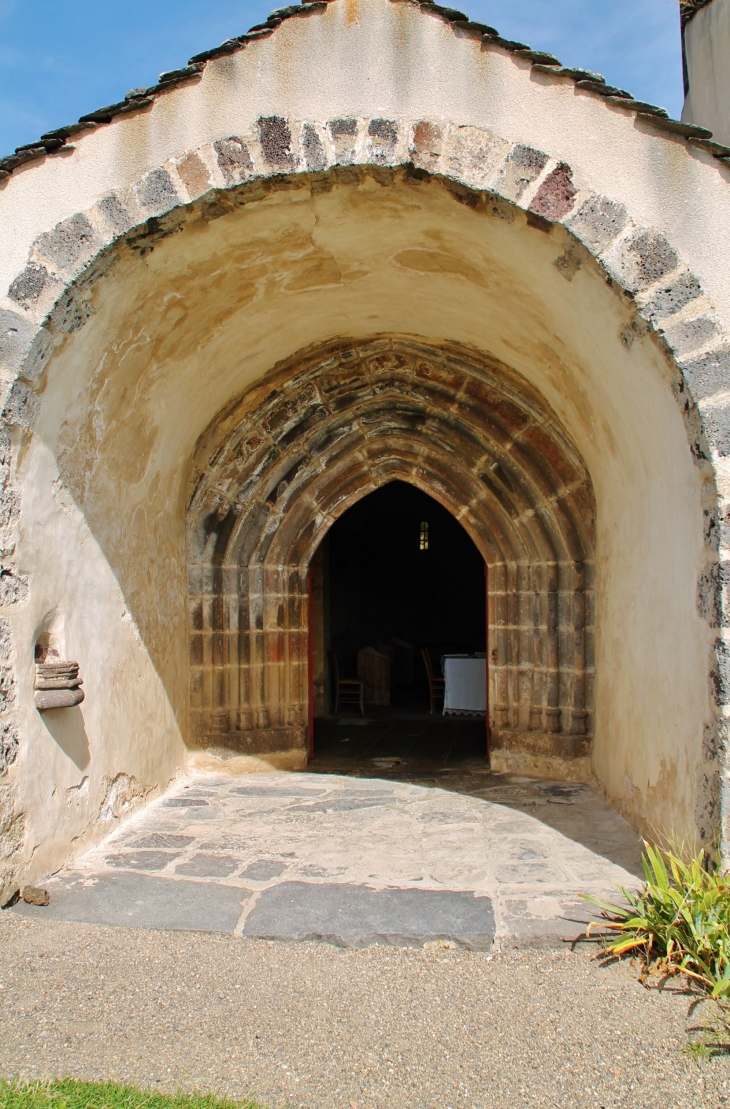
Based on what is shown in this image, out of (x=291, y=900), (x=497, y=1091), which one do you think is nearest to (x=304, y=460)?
(x=291, y=900)

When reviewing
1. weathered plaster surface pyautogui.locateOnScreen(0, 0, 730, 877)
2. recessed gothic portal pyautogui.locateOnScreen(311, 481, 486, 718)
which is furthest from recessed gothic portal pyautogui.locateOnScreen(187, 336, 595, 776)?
recessed gothic portal pyautogui.locateOnScreen(311, 481, 486, 718)

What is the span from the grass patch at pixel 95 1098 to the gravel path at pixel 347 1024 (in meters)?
0.06

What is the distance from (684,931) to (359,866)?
4.88 ft

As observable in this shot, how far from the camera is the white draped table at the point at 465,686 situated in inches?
306

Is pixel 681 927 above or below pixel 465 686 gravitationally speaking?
below

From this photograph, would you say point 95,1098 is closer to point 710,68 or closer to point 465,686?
point 465,686

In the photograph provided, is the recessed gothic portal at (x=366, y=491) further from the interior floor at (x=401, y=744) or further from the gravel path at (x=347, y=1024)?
the gravel path at (x=347, y=1024)

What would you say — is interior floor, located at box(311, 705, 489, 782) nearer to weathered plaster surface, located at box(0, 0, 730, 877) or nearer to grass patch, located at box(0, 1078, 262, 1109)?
weathered plaster surface, located at box(0, 0, 730, 877)

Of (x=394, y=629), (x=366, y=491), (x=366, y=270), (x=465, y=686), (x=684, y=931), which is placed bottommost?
(x=684, y=931)

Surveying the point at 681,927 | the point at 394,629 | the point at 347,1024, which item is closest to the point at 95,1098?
the point at 347,1024

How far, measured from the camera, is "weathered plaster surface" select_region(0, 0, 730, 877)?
3186 mm

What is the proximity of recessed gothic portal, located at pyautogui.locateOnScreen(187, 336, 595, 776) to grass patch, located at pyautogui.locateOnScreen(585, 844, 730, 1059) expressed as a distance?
7.52 ft

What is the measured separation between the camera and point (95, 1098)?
2084 millimetres

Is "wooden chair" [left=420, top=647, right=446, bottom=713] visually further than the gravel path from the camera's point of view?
Yes
